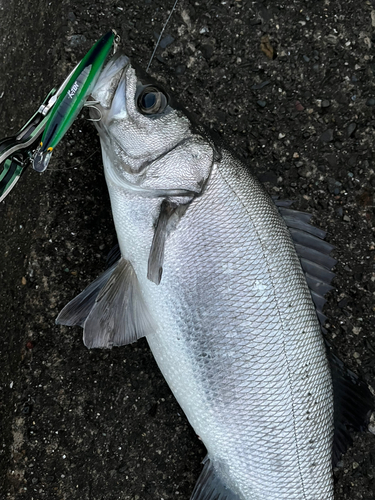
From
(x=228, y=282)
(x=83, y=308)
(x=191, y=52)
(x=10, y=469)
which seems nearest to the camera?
(x=228, y=282)

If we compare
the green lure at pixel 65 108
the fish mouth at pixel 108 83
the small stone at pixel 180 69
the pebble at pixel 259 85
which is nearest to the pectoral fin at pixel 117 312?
the green lure at pixel 65 108

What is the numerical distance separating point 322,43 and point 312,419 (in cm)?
184

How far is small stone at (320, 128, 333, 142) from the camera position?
81.8 inches

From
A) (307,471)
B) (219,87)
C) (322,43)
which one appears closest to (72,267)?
(219,87)

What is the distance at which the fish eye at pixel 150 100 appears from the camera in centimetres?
149

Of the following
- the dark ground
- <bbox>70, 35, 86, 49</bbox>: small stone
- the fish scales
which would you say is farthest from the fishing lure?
<bbox>70, 35, 86, 49</bbox>: small stone

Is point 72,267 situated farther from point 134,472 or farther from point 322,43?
point 322,43

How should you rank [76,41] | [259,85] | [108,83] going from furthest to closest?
[259,85] < [76,41] < [108,83]

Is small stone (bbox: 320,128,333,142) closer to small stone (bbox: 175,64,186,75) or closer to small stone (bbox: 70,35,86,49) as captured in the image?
small stone (bbox: 175,64,186,75)

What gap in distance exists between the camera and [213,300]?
1.50 metres

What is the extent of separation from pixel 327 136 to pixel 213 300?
3.83 feet

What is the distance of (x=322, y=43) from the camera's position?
207 cm

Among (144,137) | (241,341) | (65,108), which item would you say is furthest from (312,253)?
(65,108)

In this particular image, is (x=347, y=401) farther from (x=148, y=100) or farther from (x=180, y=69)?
(x=180, y=69)
